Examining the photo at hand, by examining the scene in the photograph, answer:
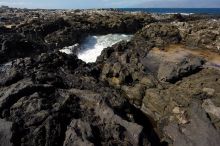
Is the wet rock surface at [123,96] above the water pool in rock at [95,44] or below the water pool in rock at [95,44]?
above

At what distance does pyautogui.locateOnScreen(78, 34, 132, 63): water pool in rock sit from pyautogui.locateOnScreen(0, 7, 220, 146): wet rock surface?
862cm

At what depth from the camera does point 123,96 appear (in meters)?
19.0

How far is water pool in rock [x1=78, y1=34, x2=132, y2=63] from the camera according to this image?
34.9m

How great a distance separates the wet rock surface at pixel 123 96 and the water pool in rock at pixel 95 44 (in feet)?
28.3

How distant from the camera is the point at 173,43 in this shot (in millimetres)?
25688

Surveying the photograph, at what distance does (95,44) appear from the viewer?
37.9 meters

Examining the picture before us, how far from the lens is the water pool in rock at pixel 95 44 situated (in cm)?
3493

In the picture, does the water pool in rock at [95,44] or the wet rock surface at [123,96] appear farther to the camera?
the water pool in rock at [95,44]

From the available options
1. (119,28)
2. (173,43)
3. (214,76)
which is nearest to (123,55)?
(173,43)

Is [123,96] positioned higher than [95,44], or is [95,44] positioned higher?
[123,96]

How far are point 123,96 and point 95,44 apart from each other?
63.7ft

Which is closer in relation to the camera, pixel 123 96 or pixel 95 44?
pixel 123 96

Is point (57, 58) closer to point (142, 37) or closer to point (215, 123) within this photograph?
point (142, 37)

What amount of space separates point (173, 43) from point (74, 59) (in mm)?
7010
